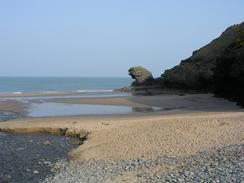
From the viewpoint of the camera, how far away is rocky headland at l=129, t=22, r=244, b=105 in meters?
38.1

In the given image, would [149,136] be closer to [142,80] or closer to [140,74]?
[142,80]

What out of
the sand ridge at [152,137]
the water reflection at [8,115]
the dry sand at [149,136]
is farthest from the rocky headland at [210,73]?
the water reflection at [8,115]

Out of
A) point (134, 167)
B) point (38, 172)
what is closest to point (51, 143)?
point (38, 172)

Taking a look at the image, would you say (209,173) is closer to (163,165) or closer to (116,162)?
(163,165)

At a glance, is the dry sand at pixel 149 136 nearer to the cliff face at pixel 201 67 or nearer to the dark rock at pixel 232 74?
the dark rock at pixel 232 74

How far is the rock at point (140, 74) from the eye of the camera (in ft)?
242

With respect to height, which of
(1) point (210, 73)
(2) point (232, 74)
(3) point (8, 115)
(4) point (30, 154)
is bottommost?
(4) point (30, 154)

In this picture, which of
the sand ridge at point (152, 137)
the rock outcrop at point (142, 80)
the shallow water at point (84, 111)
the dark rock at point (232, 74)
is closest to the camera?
the sand ridge at point (152, 137)

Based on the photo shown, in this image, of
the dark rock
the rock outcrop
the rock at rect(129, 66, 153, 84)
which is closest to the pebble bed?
the dark rock

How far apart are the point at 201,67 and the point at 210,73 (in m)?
2.80

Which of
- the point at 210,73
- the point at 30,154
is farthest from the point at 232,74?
the point at 30,154

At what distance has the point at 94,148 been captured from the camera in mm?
18156

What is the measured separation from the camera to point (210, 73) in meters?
53.9

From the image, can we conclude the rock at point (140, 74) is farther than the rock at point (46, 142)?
Yes
